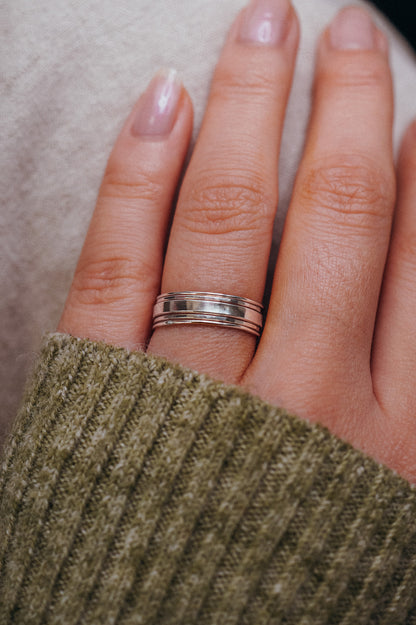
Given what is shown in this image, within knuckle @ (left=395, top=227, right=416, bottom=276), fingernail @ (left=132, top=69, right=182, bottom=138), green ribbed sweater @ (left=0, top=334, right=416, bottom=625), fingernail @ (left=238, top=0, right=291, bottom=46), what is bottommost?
green ribbed sweater @ (left=0, top=334, right=416, bottom=625)

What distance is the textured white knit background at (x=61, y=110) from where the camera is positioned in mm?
756

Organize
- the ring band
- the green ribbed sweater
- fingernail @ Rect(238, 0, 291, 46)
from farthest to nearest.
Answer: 1. fingernail @ Rect(238, 0, 291, 46)
2. the ring band
3. the green ribbed sweater

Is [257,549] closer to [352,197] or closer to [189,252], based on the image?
[189,252]

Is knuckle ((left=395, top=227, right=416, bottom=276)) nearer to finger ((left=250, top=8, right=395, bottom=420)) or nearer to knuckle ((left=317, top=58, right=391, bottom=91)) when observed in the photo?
finger ((left=250, top=8, right=395, bottom=420))

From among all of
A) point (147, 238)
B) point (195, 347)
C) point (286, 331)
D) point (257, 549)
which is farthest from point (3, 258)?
point (257, 549)

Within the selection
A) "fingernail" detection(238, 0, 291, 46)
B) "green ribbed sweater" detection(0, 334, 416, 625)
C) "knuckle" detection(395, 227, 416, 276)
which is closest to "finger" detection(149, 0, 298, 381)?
"fingernail" detection(238, 0, 291, 46)

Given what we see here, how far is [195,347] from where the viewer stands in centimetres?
70

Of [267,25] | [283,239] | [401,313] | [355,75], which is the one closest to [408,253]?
[401,313]

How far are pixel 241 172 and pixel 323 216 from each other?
0.14 metres

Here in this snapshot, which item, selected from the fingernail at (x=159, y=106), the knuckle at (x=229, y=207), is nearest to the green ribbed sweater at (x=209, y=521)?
the knuckle at (x=229, y=207)

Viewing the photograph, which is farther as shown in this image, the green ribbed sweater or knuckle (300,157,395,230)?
knuckle (300,157,395,230)

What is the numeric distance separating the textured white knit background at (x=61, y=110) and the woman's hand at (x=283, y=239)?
0.12 ft

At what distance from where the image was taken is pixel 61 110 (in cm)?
77

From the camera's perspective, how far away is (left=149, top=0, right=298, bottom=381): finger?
2.33 ft
